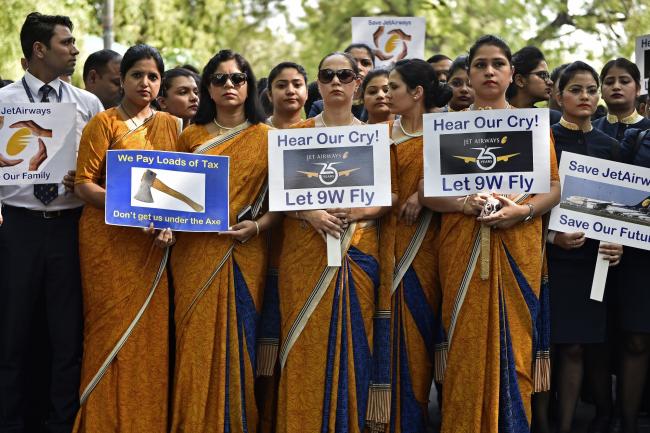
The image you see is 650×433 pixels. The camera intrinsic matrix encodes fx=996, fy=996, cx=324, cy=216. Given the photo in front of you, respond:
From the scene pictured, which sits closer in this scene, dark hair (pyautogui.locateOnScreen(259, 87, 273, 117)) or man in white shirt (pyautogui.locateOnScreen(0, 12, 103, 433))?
man in white shirt (pyautogui.locateOnScreen(0, 12, 103, 433))

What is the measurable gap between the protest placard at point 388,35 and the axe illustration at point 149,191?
163 inches

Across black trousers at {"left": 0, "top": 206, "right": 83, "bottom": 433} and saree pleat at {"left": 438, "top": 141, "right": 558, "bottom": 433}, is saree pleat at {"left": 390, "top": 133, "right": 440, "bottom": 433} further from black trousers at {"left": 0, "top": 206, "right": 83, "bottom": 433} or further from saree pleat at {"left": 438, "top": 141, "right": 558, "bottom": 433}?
black trousers at {"left": 0, "top": 206, "right": 83, "bottom": 433}

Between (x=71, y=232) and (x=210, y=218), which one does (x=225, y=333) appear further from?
(x=71, y=232)

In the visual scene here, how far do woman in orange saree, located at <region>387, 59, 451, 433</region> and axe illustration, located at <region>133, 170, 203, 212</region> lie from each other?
1.16m

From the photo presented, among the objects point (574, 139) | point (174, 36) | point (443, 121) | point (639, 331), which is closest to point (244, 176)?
point (443, 121)

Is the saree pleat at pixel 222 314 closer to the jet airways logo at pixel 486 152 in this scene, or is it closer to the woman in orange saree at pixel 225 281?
the woman in orange saree at pixel 225 281

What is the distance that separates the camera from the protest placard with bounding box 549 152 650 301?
5.72m

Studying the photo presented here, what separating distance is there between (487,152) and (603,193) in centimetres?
83

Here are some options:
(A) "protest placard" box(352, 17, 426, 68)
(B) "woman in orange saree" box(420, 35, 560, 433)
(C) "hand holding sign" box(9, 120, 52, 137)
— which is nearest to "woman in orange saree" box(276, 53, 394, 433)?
(B) "woman in orange saree" box(420, 35, 560, 433)

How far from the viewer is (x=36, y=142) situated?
18.7ft

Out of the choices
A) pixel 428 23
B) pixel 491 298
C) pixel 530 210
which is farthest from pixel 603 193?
pixel 428 23

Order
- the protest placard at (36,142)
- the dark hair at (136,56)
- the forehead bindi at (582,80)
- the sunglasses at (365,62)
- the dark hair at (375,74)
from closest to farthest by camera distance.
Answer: the protest placard at (36,142)
the dark hair at (136,56)
the forehead bindi at (582,80)
the dark hair at (375,74)
the sunglasses at (365,62)

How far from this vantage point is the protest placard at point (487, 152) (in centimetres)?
539

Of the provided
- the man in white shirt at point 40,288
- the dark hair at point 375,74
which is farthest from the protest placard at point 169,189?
the dark hair at point 375,74
